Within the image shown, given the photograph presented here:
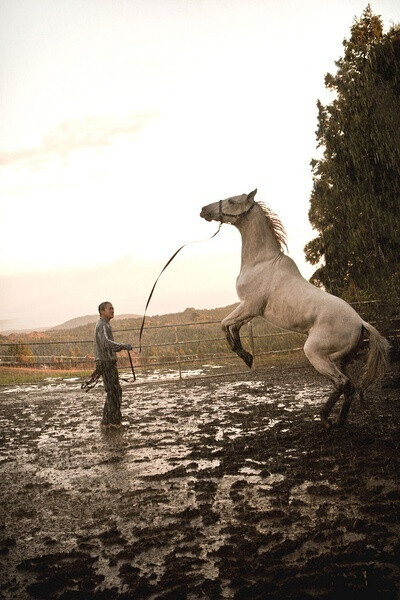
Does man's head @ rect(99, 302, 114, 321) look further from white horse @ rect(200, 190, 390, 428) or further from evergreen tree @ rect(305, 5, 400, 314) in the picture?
evergreen tree @ rect(305, 5, 400, 314)

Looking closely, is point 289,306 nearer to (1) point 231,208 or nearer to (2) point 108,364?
(1) point 231,208

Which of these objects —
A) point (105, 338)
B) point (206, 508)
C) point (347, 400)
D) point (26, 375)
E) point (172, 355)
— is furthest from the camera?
point (172, 355)

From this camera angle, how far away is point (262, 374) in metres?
11.7

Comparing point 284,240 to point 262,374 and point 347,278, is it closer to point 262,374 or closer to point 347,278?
point 262,374

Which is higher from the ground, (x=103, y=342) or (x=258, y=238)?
(x=258, y=238)

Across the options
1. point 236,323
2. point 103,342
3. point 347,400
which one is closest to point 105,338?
point 103,342

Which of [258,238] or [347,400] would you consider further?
[258,238]

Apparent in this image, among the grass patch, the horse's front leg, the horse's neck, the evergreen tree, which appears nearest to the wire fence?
the grass patch

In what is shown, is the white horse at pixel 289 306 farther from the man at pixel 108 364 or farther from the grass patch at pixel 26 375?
the grass patch at pixel 26 375

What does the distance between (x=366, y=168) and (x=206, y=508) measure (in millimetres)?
9100

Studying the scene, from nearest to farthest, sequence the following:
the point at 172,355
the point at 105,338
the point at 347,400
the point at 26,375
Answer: the point at 347,400, the point at 105,338, the point at 26,375, the point at 172,355

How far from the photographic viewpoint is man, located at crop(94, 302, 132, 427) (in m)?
6.63

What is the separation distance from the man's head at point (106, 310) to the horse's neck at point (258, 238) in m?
2.26

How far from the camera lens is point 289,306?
16.7 feet
